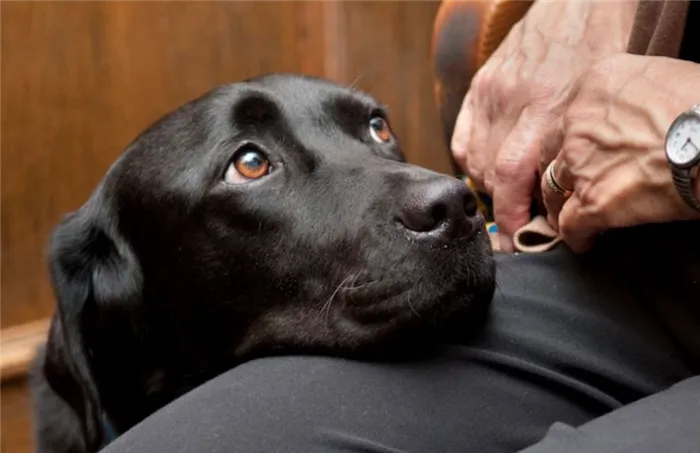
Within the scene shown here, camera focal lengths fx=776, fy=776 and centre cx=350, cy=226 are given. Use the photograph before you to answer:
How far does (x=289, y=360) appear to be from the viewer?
802 mm

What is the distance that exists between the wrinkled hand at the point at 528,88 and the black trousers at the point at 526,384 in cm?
15

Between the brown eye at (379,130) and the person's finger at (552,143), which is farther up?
the person's finger at (552,143)

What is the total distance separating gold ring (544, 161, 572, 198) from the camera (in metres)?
0.95

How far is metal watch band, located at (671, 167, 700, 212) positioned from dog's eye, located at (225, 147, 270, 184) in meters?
0.48

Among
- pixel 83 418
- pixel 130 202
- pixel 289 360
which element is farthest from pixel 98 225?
pixel 289 360

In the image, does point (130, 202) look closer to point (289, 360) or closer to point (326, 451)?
point (289, 360)

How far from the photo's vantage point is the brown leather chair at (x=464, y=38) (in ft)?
4.47

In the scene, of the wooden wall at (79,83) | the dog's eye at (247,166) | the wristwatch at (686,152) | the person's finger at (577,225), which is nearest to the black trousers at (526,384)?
the person's finger at (577,225)

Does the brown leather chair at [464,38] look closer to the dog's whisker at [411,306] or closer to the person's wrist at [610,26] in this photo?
the person's wrist at [610,26]

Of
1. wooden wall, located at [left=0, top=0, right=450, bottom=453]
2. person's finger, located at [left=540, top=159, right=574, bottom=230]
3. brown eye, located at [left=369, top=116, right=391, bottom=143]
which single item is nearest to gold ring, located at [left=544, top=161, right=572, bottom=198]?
person's finger, located at [left=540, top=159, right=574, bottom=230]

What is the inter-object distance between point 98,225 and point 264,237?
30cm

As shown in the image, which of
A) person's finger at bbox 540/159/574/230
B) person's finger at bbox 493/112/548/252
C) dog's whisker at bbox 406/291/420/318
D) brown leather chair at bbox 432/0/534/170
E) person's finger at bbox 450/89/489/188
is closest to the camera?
dog's whisker at bbox 406/291/420/318

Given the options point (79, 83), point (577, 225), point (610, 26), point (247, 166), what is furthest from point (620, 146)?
point (79, 83)

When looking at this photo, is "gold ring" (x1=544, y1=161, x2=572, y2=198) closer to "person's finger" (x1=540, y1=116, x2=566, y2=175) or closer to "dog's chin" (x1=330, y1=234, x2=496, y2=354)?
"person's finger" (x1=540, y1=116, x2=566, y2=175)
